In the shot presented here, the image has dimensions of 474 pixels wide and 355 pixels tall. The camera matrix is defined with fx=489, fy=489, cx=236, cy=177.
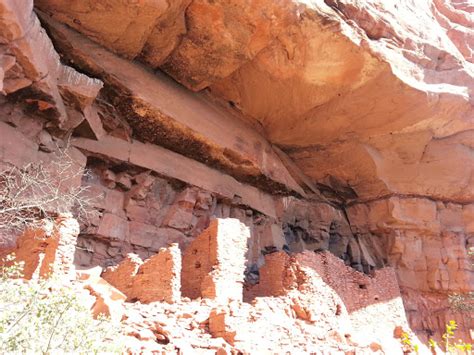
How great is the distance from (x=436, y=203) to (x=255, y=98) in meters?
7.44

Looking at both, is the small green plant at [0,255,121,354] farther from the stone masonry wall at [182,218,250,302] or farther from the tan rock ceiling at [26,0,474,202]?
the tan rock ceiling at [26,0,474,202]

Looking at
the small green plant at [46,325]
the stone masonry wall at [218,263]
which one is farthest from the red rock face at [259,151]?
the small green plant at [46,325]

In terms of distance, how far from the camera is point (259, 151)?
46.5 feet

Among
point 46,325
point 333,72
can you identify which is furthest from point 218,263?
point 333,72

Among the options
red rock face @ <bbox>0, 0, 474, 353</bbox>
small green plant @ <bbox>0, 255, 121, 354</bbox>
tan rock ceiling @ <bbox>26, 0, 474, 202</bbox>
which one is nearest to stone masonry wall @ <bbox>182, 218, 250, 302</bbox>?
red rock face @ <bbox>0, 0, 474, 353</bbox>

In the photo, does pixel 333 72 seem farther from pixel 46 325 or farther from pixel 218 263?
pixel 46 325

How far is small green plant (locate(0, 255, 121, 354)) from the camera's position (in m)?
4.10

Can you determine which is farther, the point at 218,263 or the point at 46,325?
the point at 218,263

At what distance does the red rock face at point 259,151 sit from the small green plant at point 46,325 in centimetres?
133

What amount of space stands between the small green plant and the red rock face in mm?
1333

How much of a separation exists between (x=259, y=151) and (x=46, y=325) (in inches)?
403

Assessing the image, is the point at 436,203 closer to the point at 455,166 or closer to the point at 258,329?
the point at 455,166

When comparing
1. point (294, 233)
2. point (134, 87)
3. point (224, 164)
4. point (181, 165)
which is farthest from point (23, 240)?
point (294, 233)

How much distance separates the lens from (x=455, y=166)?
15.3 metres
